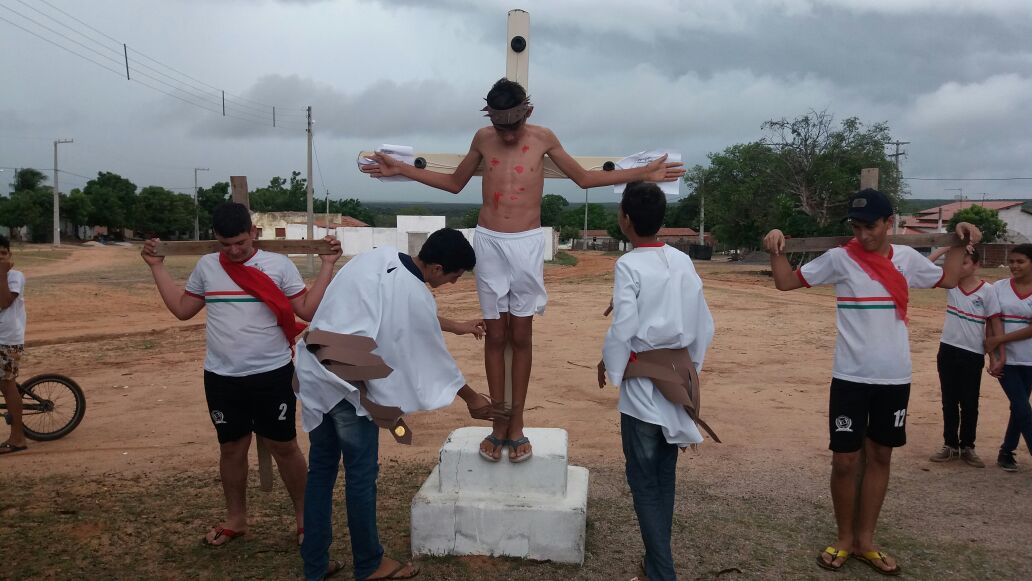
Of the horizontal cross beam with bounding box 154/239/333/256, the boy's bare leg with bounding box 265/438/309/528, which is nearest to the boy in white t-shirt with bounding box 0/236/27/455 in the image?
the horizontal cross beam with bounding box 154/239/333/256

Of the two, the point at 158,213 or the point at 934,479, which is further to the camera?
the point at 158,213

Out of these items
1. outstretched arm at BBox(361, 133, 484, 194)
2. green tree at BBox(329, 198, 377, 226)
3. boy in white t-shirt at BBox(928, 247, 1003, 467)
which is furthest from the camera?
green tree at BBox(329, 198, 377, 226)

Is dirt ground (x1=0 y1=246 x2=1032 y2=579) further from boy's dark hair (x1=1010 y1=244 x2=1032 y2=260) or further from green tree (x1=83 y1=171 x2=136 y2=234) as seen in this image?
green tree (x1=83 y1=171 x2=136 y2=234)

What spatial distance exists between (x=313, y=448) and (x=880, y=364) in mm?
2988

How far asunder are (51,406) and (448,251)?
5615mm

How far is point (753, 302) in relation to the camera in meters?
19.2

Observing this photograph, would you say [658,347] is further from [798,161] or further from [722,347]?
[798,161]

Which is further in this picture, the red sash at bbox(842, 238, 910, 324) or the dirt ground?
the dirt ground

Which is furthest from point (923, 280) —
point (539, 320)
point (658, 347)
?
point (539, 320)

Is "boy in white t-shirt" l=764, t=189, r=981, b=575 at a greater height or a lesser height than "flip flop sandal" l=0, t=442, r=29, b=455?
greater

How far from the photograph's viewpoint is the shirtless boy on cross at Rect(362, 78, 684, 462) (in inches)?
169

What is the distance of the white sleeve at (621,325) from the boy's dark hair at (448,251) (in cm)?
73

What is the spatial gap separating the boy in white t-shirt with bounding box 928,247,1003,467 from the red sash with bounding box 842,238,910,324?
2.23 meters

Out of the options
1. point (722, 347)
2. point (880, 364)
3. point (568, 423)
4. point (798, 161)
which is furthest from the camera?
point (798, 161)
